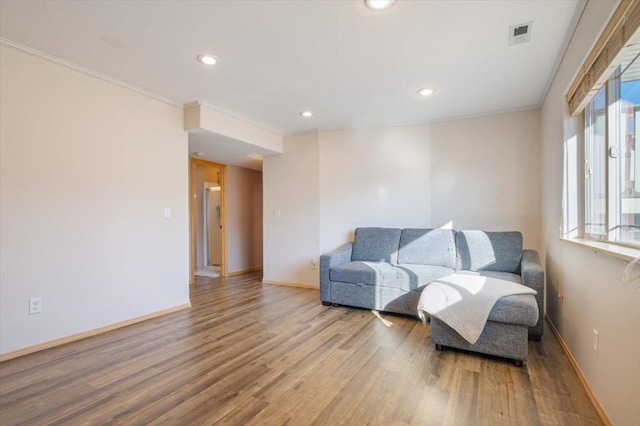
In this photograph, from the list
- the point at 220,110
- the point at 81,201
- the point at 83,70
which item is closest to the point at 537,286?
the point at 220,110

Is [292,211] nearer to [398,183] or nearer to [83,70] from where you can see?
[398,183]

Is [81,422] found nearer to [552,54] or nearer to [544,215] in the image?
[552,54]

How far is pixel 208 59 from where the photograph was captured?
2.49m

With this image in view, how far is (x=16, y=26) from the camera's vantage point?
2.07 metres

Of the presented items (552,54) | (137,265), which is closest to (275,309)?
(137,265)

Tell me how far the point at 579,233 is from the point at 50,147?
165 inches

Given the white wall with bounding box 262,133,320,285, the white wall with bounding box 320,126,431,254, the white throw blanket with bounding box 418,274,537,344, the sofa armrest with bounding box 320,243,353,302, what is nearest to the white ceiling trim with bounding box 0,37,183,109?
the white wall with bounding box 262,133,320,285

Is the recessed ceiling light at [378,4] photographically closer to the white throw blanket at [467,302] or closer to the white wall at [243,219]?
the white throw blanket at [467,302]

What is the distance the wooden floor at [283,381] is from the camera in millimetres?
1620

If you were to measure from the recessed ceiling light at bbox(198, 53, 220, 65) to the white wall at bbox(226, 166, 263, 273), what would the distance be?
Answer: 3.31m

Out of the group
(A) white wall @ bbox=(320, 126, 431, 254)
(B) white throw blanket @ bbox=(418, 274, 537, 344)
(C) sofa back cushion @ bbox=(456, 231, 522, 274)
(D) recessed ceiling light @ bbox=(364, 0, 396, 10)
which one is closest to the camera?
(D) recessed ceiling light @ bbox=(364, 0, 396, 10)

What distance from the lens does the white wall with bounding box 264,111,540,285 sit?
3619 mm

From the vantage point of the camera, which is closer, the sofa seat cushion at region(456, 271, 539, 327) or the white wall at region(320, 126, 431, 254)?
the sofa seat cushion at region(456, 271, 539, 327)

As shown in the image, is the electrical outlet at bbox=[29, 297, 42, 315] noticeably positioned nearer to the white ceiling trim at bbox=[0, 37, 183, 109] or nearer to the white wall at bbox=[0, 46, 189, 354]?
the white wall at bbox=[0, 46, 189, 354]
